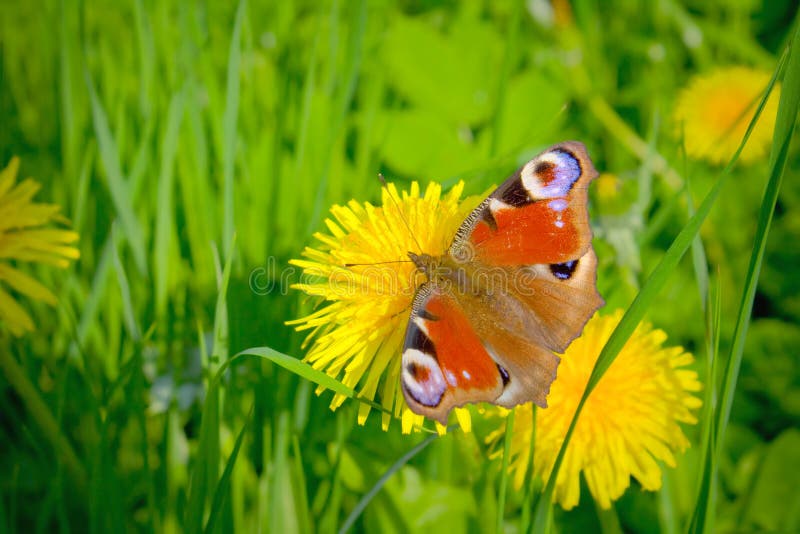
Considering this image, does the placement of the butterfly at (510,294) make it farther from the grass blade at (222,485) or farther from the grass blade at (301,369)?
the grass blade at (222,485)

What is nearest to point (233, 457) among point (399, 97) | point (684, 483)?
point (684, 483)

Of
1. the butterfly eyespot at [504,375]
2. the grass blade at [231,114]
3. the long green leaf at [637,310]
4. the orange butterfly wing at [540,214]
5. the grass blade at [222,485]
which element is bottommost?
the grass blade at [222,485]

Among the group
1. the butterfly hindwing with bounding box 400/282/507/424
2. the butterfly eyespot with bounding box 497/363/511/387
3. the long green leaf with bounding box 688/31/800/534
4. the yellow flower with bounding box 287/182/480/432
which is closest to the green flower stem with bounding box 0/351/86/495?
the yellow flower with bounding box 287/182/480/432

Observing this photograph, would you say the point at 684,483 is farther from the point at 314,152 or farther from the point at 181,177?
the point at 181,177

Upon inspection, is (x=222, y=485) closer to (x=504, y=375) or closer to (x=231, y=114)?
(x=504, y=375)

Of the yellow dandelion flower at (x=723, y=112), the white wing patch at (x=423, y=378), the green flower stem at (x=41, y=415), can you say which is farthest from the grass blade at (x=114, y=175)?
the yellow dandelion flower at (x=723, y=112)

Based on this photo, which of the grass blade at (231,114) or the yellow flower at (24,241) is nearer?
the yellow flower at (24,241)
